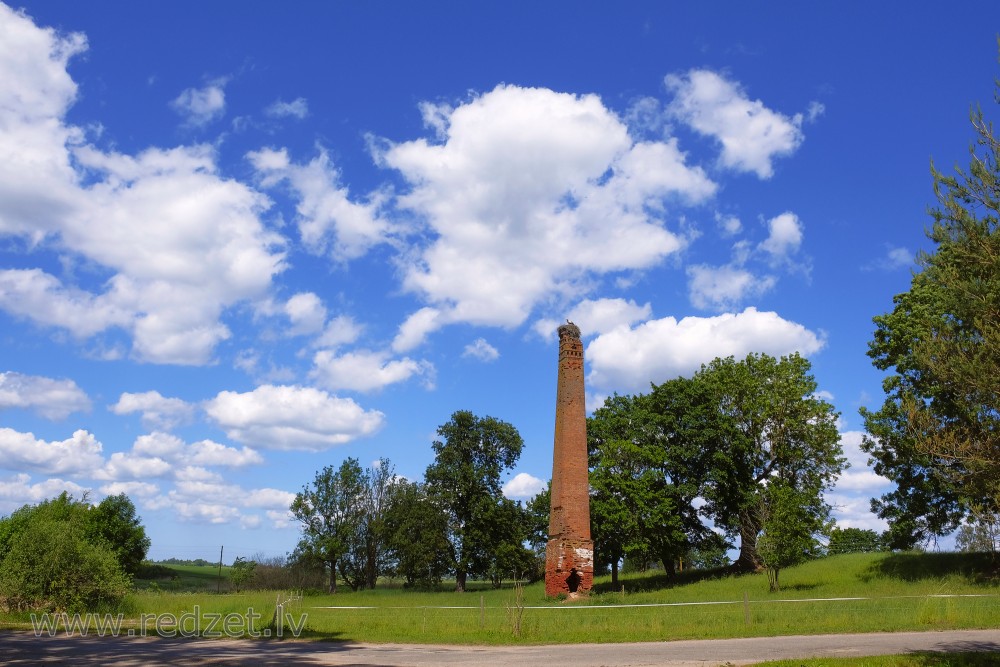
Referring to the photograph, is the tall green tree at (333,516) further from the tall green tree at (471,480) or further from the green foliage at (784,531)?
the green foliage at (784,531)

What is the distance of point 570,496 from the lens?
31.6 metres

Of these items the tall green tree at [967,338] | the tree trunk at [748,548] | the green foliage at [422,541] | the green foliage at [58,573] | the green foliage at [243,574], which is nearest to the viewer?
the tall green tree at [967,338]

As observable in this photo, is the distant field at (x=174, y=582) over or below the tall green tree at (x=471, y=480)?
below

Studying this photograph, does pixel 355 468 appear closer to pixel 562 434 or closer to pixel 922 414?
pixel 562 434

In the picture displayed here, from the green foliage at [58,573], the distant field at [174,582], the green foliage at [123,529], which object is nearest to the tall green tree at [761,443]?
the green foliage at [58,573]

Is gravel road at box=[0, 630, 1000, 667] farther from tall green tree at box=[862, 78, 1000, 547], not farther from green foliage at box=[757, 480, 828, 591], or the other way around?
green foliage at box=[757, 480, 828, 591]

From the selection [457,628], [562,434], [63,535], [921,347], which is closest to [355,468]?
[562,434]

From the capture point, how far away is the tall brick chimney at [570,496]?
31188mm

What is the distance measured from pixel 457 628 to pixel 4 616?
13451mm

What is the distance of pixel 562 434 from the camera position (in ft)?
106

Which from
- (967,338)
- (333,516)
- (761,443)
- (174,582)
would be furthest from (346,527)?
(967,338)

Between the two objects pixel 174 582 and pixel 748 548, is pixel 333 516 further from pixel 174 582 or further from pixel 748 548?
pixel 748 548

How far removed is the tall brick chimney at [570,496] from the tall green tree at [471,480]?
17.7 m

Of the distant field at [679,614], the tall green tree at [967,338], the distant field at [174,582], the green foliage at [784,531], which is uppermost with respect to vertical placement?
the tall green tree at [967,338]
